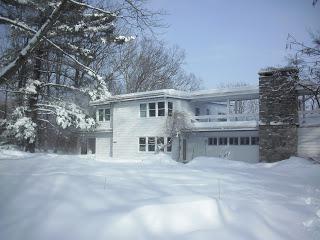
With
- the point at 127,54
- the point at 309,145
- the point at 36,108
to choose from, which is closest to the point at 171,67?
the point at 127,54

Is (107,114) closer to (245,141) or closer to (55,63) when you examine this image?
(55,63)

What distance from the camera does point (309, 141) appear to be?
77.9ft

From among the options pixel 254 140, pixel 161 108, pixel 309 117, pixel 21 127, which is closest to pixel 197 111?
pixel 161 108

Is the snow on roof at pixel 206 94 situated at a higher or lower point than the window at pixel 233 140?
higher

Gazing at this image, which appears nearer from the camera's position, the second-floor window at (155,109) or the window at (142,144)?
the second-floor window at (155,109)

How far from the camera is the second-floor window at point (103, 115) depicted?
1393 inches

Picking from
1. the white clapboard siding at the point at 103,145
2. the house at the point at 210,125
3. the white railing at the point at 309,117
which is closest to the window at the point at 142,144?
the house at the point at 210,125

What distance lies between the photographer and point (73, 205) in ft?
26.2

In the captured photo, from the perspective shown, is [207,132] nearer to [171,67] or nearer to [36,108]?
[36,108]

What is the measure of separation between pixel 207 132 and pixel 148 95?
5.39m

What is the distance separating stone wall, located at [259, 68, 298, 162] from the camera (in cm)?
2391

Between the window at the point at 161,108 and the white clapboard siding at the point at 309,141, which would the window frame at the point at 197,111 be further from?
the white clapboard siding at the point at 309,141

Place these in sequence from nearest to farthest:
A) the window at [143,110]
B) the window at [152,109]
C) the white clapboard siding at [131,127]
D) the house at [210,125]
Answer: the house at [210,125] → the white clapboard siding at [131,127] → the window at [152,109] → the window at [143,110]

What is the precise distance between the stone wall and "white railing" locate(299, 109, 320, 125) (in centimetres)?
69
